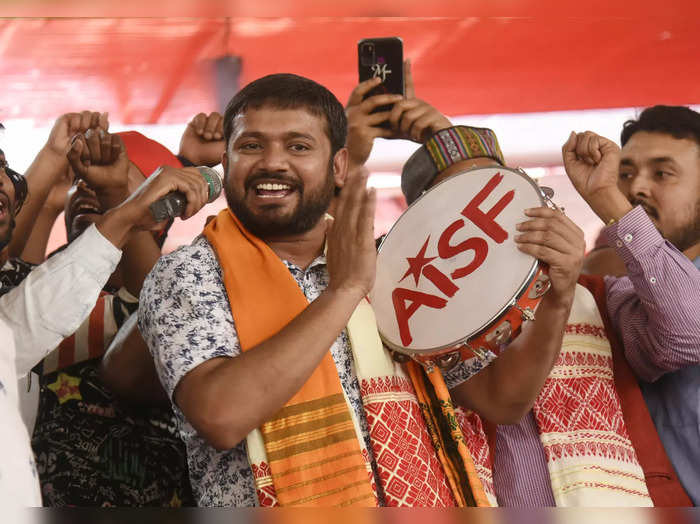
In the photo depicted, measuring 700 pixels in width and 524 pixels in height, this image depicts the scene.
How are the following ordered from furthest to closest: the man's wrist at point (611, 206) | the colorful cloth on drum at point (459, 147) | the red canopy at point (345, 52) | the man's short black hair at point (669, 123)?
the red canopy at point (345, 52) → the man's short black hair at point (669, 123) → the colorful cloth on drum at point (459, 147) → the man's wrist at point (611, 206)

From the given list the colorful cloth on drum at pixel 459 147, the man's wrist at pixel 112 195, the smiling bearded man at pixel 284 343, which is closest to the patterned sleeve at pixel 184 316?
the smiling bearded man at pixel 284 343

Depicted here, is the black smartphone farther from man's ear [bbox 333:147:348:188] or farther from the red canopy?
the red canopy

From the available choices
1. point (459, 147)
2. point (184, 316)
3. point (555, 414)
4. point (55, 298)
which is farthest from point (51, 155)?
point (555, 414)

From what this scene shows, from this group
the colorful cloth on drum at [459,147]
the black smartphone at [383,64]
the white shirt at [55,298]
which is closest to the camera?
the white shirt at [55,298]

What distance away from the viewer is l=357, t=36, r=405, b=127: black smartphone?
2.44 meters

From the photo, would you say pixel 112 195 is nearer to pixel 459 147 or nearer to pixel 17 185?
pixel 17 185

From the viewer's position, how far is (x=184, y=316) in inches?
64.2

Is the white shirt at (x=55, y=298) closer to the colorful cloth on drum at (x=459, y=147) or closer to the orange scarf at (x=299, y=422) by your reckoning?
the orange scarf at (x=299, y=422)

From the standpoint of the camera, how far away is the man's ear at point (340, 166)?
2037 mm

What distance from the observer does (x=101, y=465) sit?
1.96 m

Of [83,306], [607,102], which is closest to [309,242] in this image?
[83,306]

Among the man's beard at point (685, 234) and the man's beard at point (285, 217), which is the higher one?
the man's beard at point (285, 217)

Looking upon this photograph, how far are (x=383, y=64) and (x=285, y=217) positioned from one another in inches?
30.5

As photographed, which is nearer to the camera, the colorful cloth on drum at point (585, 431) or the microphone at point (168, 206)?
the microphone at point (168, 206)
